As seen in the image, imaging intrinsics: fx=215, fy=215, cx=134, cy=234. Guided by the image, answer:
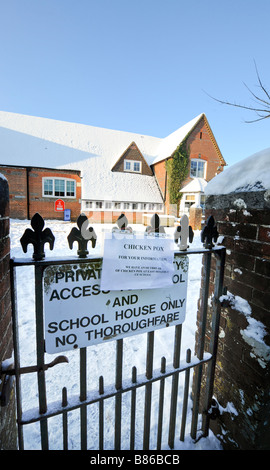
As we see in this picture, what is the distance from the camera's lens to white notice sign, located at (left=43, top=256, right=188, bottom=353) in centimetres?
125

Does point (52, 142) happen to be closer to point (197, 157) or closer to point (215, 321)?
point (197, 157)

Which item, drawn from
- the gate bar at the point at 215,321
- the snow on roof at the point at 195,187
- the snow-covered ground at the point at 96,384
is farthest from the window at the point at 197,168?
the gate bar at the point at 215,321

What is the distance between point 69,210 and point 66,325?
55.8 feet

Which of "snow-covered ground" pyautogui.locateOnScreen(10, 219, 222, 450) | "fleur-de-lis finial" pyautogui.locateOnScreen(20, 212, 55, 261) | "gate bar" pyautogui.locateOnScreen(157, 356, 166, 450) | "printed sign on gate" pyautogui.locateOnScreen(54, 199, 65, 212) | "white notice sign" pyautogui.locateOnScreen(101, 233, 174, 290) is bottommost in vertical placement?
"snow-covered ground" pyautogui.locateOnScreen(10, 219, 222, 450)

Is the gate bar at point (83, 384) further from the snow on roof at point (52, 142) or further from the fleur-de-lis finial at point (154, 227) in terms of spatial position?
the snow on roof at point (52, 142)

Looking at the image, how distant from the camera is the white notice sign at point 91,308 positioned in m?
1.25

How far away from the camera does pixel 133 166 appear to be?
20391mm

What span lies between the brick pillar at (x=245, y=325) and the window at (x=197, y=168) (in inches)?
786

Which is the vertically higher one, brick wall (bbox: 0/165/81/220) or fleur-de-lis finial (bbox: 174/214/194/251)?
brick wall (bbox: 0/165/81/220)

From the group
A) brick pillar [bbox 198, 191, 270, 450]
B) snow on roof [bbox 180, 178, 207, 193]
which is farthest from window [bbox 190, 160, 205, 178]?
brick pillar [bbox 198, 191, 270, 450]

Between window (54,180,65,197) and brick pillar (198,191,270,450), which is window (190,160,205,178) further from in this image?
brick pillar (198,191,270,450)

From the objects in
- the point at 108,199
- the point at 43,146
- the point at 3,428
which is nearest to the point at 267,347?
the point at 3,428

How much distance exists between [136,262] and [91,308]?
1.31ft

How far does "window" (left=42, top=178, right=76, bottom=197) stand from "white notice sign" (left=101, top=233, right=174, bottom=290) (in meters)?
17.6
